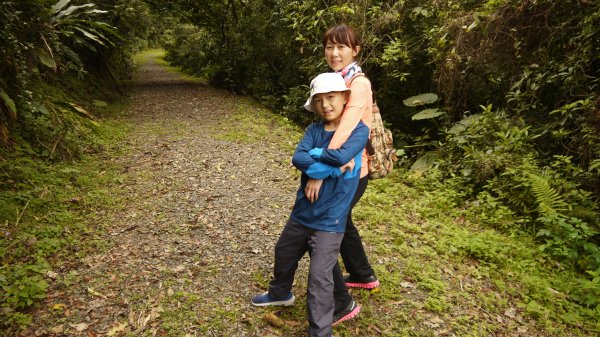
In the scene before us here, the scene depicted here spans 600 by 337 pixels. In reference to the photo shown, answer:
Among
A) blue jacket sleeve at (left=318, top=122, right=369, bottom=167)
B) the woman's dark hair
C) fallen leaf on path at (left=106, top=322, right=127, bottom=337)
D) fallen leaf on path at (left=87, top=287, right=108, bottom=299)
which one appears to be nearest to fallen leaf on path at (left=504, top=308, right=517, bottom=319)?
blue jacket sleeve at (left=318, top=122, right=369, bottom=167)

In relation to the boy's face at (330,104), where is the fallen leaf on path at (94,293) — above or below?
below

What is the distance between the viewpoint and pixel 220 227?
434 centimetres

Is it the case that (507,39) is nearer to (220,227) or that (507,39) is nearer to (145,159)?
(220,227)

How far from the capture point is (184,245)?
3908 mm

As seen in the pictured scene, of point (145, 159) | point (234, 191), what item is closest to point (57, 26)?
point (145, 159)

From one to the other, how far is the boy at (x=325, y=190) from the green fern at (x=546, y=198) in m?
3.12

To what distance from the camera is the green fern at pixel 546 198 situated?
432 cm

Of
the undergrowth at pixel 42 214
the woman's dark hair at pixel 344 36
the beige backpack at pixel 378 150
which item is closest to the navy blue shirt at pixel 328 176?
the beige backpack at pixel 378 150

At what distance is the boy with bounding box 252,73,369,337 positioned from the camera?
2320 mm

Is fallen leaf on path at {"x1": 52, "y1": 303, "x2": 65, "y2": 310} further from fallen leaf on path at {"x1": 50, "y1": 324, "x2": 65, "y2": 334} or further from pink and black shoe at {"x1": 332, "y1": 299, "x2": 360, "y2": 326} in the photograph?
pink and black shoe at {"x1": 332, "y1": 299, "x2": 360, "y2": 326}

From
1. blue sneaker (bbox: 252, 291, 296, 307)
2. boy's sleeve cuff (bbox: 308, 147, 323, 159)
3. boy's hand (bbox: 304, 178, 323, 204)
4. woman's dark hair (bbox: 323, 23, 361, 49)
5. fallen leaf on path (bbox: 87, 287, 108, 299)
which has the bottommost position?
fallen leaf on path (bbox: 87, 287, 108, 299)

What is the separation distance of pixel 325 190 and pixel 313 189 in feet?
0.29

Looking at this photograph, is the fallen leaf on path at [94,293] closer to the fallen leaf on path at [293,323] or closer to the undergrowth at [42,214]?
the undergrowth at [42,214]

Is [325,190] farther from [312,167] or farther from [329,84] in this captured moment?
[329,84]
